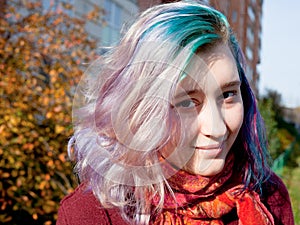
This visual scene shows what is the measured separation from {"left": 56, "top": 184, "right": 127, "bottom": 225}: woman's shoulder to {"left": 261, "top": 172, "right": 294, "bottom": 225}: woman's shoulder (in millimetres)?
531

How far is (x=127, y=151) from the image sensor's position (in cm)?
128

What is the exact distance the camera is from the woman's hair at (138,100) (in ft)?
3.96

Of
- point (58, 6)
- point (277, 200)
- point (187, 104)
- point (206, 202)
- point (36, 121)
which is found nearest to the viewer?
point (187, 104)

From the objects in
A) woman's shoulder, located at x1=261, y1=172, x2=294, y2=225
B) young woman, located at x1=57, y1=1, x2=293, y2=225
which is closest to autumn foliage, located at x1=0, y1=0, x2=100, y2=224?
woman's shoulder, located at x1=261, y1=172, x2=294, y2=225

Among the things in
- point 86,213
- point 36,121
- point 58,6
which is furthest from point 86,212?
point 58,6

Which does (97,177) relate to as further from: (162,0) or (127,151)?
(162,0)

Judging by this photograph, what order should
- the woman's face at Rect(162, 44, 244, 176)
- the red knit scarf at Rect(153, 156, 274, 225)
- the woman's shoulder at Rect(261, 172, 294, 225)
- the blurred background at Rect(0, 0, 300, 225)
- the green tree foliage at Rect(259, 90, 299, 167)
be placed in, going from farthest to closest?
the green tree foliage at Rect(259, 90, 299, 167) → the blurred background at Rect(0, 0, 300, 225) → the woman's shoulder at Rect(261, 172, 294, 225) → the red knit scarf at Rect(153, 156, 274, 225) → the woman's face at Rect(162, 44, 244, 176)

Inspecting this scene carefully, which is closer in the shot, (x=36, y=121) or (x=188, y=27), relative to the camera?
(x=188, y=27)

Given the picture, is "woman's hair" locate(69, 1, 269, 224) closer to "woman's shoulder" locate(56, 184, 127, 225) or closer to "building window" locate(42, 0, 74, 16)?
"woman's shoulder" locate(56, 184, 127, 225)

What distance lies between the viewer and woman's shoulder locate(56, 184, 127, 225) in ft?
4.73

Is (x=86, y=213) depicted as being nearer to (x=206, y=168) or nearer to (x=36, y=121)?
(x=206, y=168)

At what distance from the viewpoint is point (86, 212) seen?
1.45 metres

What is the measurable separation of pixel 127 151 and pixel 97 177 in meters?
0.18

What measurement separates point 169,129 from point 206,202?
0.31 m
